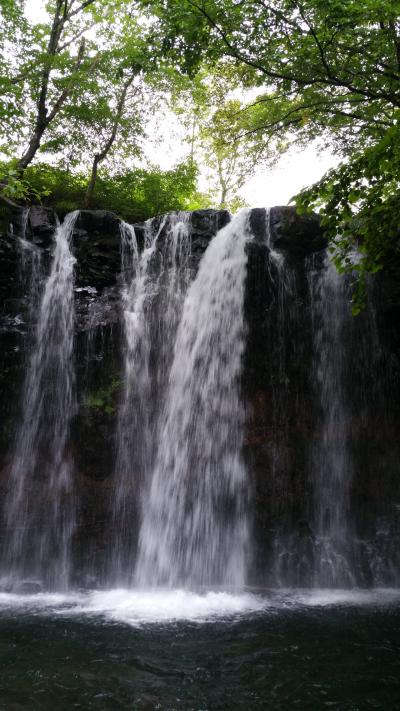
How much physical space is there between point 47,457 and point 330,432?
589 cm

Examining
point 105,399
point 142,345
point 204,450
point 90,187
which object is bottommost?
point 204,450

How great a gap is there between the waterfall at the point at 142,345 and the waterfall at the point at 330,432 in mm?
3222

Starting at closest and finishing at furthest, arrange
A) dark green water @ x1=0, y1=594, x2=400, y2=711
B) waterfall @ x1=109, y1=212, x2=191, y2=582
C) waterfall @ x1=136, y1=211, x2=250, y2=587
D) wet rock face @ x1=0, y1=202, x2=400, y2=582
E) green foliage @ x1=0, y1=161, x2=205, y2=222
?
dark green water @ x1=0, y1=594, x2=400, y2=711 < waterfall @ x1=136, y1=211, x2=250, y2=587 < waterfall @ x1=109, y1=212, x2=191, y2=582 < wet rock face @ x1=0, y1=202, x2=400, y2=582 < green foliage @ x1=0, y1=161, x2=205, y2=222

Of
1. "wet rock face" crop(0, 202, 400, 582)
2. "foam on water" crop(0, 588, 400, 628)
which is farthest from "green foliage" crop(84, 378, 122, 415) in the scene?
"foam on water" crop(0, 588, 400, 628)

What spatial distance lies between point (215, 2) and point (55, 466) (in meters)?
8.69

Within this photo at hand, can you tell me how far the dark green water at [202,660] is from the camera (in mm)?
4023

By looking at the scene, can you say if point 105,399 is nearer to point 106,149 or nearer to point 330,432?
point 330,432

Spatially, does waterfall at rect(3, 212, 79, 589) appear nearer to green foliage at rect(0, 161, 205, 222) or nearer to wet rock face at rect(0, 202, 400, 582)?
wet rock face at rect(0, 202, 400, 582)

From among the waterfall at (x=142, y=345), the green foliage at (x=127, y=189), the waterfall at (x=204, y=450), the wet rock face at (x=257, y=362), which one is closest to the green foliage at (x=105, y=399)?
the wet rock face at (x=257, y=362)

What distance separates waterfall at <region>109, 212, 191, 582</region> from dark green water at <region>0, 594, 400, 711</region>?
2641 millimetres

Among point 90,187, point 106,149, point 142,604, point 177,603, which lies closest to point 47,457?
point 142,604

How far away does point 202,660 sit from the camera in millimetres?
4891

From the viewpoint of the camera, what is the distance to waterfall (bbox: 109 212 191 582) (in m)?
9.38

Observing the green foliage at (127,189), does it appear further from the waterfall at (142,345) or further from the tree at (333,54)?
the tree at (333,54)
